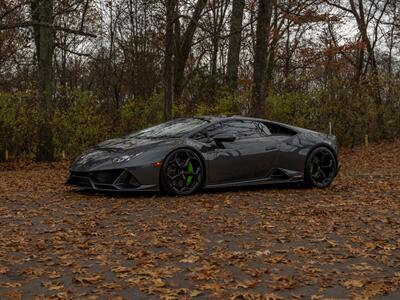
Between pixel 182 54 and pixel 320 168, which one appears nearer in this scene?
pixel 320 168

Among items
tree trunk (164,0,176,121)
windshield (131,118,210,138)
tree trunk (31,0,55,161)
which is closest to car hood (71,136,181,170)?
windshield (131,118,210,138)

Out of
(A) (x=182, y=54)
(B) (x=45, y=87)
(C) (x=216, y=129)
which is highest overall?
(A) (x=182, y=54)

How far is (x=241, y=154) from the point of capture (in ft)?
30.4

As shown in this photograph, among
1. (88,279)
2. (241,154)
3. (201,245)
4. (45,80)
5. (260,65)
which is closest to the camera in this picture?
(88,279)

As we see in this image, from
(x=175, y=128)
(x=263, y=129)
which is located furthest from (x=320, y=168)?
(x=175, y=128)

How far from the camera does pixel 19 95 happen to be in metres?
15.4

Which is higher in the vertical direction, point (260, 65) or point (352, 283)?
point (260, 65)

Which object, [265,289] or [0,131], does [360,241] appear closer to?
[265,289]

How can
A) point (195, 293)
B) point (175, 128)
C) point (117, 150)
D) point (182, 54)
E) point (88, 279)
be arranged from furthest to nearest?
point (182, 54)
point (175, 128)
point (117, 150)
point (88, 279)
point (195, 293)

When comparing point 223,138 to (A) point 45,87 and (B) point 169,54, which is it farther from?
(A) point 45,87

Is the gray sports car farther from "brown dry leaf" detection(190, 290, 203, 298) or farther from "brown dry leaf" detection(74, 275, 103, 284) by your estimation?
"brown dry leaf" detection(190, 290, 203, 298)

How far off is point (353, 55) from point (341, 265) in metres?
31.0

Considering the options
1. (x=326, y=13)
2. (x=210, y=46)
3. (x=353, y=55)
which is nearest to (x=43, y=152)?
(x=326, y=13)

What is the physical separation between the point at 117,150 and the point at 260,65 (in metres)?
9.38
